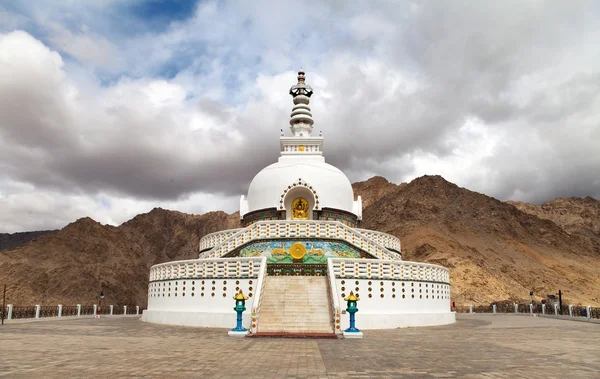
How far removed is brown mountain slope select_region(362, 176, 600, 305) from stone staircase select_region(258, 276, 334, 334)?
151 ft

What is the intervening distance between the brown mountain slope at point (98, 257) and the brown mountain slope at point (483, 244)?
5063 centimetres

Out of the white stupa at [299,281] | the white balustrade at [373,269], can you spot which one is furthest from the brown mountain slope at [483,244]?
the white balustrade at [373,269]

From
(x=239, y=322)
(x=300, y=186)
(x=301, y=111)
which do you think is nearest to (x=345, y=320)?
(x=239, y=322)

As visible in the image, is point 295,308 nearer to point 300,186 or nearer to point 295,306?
point 295,306

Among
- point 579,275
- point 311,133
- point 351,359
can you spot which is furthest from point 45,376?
point 579,275

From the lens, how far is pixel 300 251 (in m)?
25.4

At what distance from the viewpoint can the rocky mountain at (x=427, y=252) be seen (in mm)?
77188

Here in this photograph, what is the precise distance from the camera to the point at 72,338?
17.2 metres

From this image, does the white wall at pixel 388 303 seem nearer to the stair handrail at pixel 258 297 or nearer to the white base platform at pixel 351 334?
the white base platform at pixel 351 334

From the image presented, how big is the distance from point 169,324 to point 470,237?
77.7 metres

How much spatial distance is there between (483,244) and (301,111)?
205 feet

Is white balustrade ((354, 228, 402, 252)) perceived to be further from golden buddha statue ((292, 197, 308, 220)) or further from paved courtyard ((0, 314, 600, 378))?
paved courtyard ((0, 314, 600, 378))

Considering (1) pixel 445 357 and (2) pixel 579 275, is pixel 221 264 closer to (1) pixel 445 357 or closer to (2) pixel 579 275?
(1) pixel 445 357

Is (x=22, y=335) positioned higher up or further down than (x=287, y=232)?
further down
